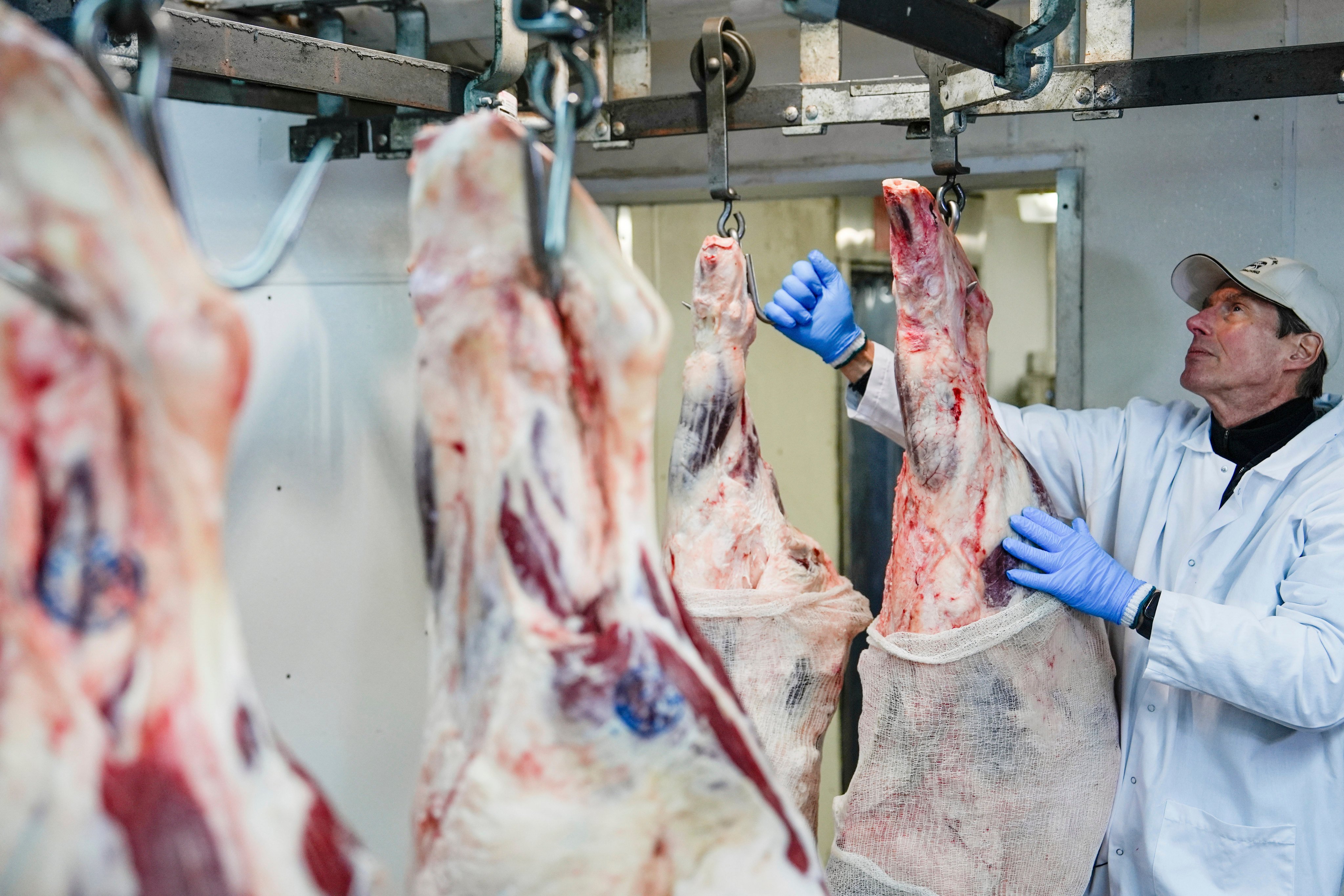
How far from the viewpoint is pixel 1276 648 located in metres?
2.06

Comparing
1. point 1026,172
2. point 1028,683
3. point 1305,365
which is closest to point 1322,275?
point 1305,365

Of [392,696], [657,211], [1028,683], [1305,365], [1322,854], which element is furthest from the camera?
[657,211]

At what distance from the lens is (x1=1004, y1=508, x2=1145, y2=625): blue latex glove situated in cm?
204

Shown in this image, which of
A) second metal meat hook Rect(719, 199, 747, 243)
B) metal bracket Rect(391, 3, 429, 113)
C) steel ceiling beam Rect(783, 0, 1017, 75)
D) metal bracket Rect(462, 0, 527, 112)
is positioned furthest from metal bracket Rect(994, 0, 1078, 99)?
metal bracket Rect(391, 3, 429, 113)

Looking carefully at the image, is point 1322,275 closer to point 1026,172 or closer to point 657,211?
point 1026,172

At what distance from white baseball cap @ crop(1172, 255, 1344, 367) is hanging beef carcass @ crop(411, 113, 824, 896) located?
1.77 metres

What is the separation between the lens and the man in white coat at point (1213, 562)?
6.86 ft

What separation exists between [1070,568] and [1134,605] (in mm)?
211

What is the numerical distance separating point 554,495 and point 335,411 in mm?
1729

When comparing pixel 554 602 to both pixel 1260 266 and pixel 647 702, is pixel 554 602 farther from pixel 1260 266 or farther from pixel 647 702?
pixel 1260 266

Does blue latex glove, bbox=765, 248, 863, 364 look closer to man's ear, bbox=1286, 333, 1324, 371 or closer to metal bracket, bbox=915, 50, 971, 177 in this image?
metal bracket, bbox=915, 50, 971, 177

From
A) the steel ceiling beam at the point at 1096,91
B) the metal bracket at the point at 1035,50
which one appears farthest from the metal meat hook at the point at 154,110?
the steel ceiling beam at the point at 1096,91

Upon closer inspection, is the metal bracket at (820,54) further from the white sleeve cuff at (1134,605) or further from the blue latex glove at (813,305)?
the white sleeve cuff at (1134,605)

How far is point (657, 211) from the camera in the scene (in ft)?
12.9
